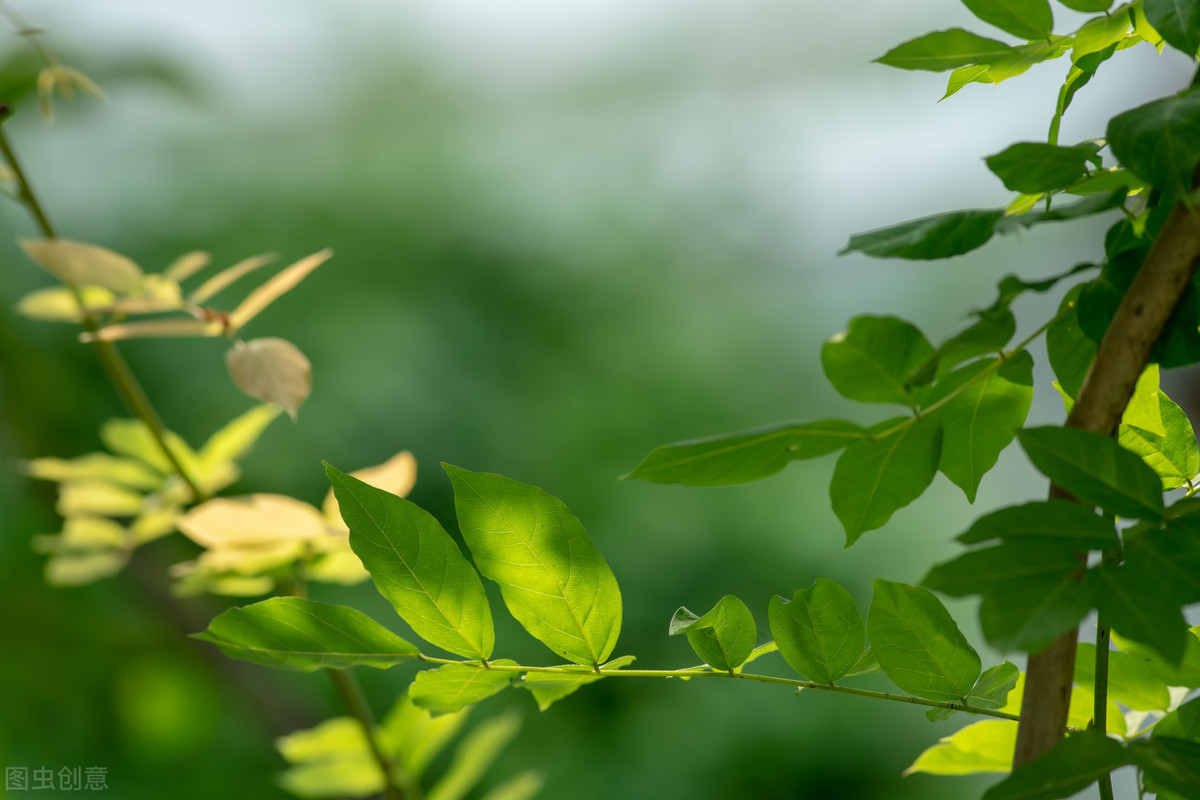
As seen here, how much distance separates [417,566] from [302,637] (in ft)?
0.09

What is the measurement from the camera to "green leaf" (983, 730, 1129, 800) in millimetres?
125

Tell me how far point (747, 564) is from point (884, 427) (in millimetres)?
1451

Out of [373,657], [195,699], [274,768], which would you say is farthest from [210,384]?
[373,657]

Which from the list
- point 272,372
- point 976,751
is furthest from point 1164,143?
point 272,372

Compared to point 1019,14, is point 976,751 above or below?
below

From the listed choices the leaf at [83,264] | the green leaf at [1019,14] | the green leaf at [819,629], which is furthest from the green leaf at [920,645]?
the leaf at [83,264]

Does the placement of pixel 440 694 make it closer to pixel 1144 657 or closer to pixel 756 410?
pixel 1144 657

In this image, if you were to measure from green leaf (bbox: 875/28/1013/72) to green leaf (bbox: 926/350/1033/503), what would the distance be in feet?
0.20

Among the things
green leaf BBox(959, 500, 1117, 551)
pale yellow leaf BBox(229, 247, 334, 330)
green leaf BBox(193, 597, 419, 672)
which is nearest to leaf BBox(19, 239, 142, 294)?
pale yellow leaf BBox(229, 247, 334, 330)

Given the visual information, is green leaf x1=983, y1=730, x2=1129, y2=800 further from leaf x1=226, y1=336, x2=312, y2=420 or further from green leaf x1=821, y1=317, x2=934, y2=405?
leaf x1=226, y1=336, x2=312, y2=420

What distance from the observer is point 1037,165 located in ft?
0.50

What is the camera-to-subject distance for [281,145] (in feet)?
6.40

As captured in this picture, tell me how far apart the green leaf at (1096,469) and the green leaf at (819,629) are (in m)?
0.06

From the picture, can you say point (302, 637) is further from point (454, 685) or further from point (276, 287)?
point (276, 287)
